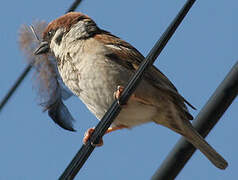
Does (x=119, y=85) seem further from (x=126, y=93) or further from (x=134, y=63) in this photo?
(x=126, y=93)

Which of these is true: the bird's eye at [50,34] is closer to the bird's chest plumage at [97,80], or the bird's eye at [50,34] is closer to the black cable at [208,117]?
the bird's chest plumage at [97,80]

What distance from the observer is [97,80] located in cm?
360

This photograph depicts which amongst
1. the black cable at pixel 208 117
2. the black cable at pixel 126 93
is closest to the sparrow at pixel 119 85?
the black cable at pixel 208 117

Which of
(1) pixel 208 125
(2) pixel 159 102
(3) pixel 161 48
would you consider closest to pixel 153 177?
(1) pixel 208 125

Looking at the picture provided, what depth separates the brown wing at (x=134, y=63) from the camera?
3744mm

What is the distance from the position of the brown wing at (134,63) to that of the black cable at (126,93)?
4.35 ft

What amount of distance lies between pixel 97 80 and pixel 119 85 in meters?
0.17

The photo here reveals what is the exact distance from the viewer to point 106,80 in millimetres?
3604

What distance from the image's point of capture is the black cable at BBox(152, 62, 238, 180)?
91.4 inches

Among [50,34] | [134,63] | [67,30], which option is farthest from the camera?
[50,34]

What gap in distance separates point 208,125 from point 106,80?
132cm

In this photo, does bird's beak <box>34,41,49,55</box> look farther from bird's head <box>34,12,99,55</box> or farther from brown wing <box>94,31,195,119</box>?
brown wing <box>94,31,195,119</box>

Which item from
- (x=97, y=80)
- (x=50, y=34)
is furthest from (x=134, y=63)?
(x=50, y=34)

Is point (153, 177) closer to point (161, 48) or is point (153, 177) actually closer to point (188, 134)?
point (161, 48)
